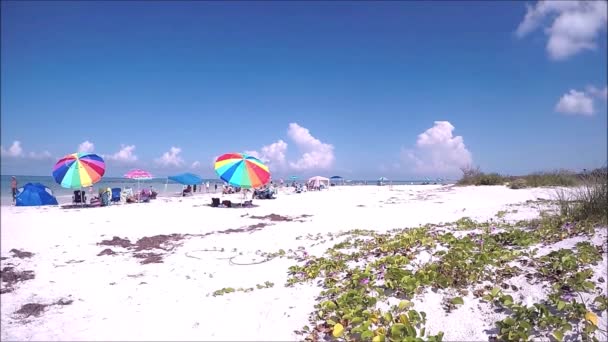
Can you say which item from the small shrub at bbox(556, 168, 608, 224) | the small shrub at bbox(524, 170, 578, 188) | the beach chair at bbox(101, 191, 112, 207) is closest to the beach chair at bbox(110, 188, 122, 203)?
the beach chair at bbox(101, 191, 112, 207)

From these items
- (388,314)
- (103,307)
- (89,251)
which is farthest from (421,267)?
(89,251)

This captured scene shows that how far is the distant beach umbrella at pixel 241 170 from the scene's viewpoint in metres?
16.0

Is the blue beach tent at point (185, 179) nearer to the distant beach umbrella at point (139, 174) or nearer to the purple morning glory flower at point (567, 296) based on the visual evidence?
the distant beach umbrella at point (139, 174)

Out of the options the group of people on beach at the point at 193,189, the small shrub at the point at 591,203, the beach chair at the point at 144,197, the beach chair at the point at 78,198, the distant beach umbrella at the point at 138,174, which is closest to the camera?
the small shrub at the point at 591,203

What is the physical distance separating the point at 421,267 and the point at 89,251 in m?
7.28

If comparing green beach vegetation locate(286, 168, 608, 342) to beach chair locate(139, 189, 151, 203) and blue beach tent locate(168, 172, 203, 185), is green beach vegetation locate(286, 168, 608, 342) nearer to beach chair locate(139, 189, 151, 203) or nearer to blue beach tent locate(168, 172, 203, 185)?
beach chair locate(139, 189, 151, 203)

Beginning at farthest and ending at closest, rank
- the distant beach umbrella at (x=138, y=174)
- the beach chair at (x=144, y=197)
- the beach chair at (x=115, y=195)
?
the distant beach umbrella at (x=138, y=174), the beach chair at (x=144, y=197), the beach chair at (x=115, y=195)

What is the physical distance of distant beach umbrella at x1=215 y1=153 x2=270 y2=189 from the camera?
16016 mm

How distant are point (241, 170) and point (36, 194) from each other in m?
10.1

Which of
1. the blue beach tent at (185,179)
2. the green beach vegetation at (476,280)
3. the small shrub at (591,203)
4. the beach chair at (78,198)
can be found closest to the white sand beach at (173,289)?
the green beach vegetation at (476,280)

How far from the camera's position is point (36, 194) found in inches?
675

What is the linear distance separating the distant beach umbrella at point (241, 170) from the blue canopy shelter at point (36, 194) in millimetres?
8696

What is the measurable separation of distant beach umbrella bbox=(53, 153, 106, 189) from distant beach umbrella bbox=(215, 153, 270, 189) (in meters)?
5.48

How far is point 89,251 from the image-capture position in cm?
812
